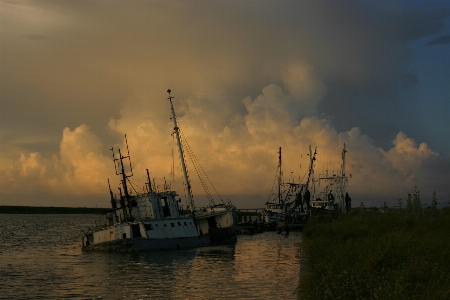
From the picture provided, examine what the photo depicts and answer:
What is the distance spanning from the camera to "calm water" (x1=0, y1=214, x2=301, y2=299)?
24.9 meters

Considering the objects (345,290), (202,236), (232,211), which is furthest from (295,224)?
(345,290)

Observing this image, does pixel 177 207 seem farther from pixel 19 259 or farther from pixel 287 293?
pixel 287 293

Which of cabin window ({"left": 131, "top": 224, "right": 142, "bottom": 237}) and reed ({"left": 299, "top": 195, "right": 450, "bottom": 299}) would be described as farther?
cabin window ({"left": 131, "top": 224, "right": 142, "bottom": 237})

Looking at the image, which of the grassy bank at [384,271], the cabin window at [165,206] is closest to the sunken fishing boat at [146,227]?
the cabin window at [165,206]

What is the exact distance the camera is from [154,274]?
3188 cm

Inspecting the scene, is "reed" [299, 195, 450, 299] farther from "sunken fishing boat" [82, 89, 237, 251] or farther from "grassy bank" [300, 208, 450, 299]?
"sunken fishing boat" [82, 89, 237, 251]

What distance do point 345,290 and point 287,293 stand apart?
9.30 metres

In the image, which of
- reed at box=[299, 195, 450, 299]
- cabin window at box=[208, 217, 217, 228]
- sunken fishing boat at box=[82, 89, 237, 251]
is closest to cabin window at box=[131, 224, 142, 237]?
sunken fishing boat at box=[82, 89, 237, 251]

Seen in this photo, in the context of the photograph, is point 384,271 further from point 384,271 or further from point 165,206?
point 165,206

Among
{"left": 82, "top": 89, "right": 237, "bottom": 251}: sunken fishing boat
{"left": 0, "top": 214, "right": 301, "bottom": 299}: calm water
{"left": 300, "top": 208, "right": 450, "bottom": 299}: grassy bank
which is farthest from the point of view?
{"left": 82, "top": 89, "right": 237, "bottom": 251}: sunken fishing boat

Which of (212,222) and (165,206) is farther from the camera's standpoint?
(212,222)

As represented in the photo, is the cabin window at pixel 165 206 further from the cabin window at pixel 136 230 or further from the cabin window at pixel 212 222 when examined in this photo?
the cabin window at pixel 212 222

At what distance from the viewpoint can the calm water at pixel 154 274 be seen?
2492cm

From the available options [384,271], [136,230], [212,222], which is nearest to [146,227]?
[136,230]
